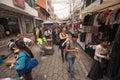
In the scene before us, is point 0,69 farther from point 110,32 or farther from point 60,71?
point 110,32

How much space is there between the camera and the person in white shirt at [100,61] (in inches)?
142

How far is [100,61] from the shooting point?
3730 millimetres

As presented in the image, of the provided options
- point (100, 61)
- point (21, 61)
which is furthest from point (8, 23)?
point (100, 61)

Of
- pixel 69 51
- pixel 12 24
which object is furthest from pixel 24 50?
pixel 12 24

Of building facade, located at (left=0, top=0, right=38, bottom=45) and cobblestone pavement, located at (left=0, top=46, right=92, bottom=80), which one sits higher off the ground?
building facade, located at (left=0, top=0, right=38, bottom=45)

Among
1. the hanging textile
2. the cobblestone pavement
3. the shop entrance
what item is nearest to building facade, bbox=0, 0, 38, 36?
the shop entrance

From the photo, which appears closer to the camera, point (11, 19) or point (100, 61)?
point (100, 61)

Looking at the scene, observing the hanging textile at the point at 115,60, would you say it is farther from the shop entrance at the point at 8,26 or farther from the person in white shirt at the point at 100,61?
the shop entrance at the point at 8,26

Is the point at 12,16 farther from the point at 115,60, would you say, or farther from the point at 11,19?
the point at 115,60

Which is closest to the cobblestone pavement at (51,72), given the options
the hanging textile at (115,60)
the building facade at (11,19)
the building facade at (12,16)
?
the hanging textile at (115,60)

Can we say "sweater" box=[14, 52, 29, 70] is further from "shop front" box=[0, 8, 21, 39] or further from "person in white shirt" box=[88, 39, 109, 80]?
"shop front" box=[0, 8, 21, 39]

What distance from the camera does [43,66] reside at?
219 inches

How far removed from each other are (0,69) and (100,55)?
495cm

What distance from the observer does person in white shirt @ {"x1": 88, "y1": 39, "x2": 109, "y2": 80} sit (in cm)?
360
